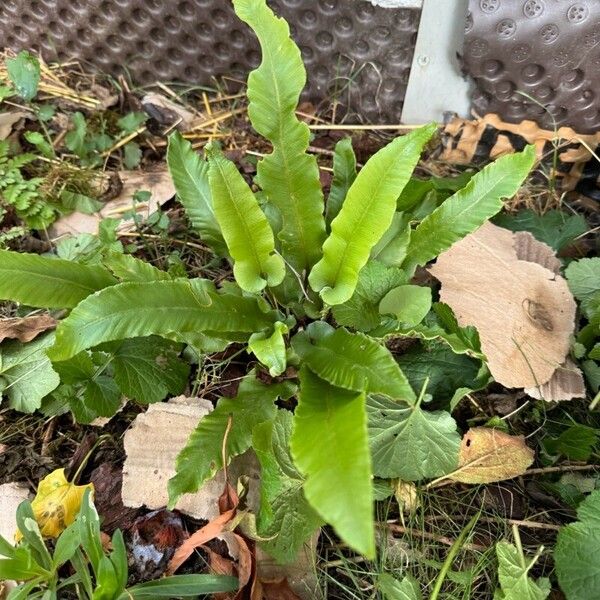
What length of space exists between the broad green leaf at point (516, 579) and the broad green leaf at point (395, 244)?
0.55 meters

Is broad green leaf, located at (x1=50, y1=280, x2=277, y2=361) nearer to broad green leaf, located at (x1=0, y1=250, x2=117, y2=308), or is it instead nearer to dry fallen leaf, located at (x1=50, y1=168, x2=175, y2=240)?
broad green leaf, located at (x1=0, y1=250, x2=117, y2=308)

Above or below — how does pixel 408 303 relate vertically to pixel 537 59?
below

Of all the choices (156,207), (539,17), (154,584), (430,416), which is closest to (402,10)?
(539,17)

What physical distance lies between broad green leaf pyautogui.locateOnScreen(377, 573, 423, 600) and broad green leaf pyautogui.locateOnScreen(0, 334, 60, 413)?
754 millimetres

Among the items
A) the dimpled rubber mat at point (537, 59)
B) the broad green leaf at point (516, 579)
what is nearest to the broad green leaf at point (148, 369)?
the broad green leaf at point (516, 579)

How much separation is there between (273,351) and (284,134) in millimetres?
397

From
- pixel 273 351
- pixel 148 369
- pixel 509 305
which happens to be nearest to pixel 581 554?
pixel 509 305

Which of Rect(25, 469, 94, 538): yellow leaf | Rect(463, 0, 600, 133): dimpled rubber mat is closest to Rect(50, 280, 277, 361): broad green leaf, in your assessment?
Rect(25, 469, 94, 538): yellow leaf

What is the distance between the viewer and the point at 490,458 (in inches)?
47.0

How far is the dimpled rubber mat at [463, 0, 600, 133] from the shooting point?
1.39 m

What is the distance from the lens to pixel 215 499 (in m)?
1.18

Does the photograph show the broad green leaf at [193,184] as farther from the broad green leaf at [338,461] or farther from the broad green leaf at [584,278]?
the broad green leaf at [584,278]

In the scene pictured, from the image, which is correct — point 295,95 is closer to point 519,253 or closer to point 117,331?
point 117,331

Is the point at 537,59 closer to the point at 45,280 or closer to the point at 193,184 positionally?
the point at 193,184
